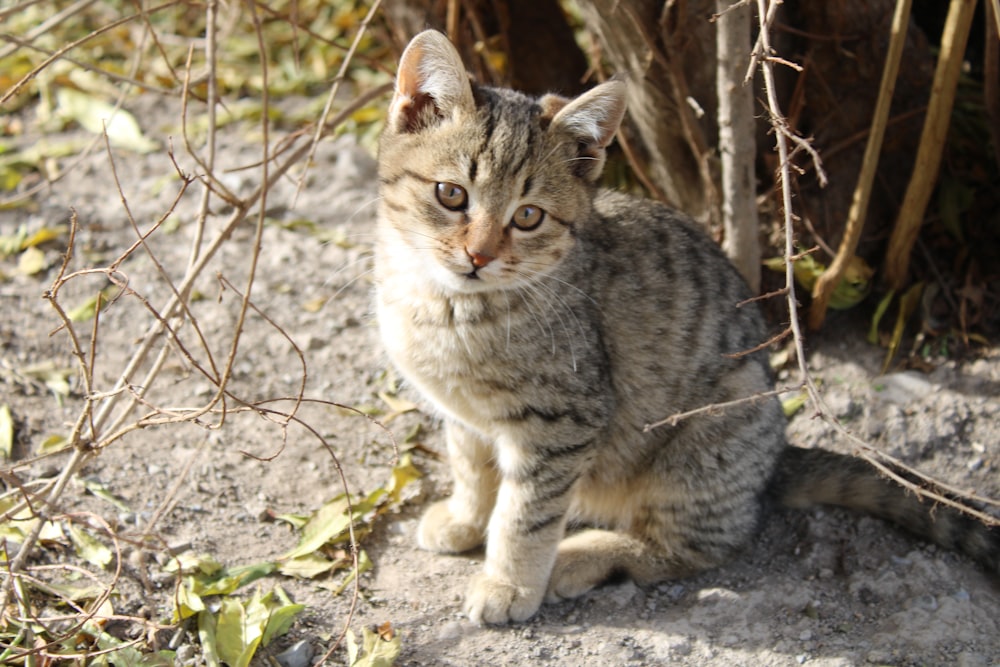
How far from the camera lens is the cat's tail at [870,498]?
13.0 ft

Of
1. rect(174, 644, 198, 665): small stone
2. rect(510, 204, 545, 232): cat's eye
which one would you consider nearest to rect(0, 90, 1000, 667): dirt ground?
rect(174, 644, 198, 665): small stone

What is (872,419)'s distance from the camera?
477 centimetres

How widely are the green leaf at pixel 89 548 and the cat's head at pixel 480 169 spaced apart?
1.69m

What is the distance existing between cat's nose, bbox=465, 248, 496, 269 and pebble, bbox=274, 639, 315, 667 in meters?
1.55

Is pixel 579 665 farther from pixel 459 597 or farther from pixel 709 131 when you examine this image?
pixel 709 131

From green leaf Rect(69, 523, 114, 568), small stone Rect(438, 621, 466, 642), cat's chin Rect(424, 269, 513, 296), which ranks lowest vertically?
small stone Rect(438, 621, 466, 642)

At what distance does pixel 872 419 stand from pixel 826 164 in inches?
52.8

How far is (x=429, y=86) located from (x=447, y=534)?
194 centimetres

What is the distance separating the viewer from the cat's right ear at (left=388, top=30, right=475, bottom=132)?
342 cm

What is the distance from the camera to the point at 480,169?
11.5 ft

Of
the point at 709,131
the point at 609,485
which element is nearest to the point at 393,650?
the point at 609,485

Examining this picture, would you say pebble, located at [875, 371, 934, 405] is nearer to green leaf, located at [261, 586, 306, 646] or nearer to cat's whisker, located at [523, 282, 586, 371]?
cat's whisker, located at [523, 282, 586, 371]

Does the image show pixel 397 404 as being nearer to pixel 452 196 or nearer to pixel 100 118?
pixel 452 196

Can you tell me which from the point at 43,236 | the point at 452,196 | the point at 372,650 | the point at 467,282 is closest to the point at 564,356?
the point at 467,282
